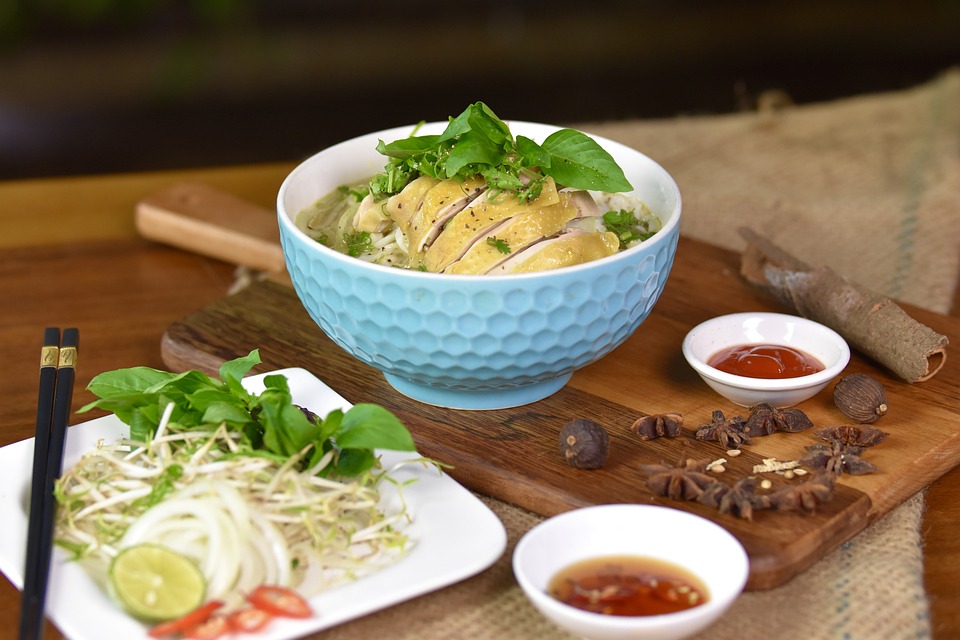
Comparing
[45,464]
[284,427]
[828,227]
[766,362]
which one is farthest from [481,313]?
[828,227]

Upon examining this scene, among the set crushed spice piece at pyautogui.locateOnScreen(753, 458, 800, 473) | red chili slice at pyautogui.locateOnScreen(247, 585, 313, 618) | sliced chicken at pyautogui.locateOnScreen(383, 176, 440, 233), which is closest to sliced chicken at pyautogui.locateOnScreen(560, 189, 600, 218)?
sliced chicken at pyautogui.locateOnScreen(383, 176, 440, 233)

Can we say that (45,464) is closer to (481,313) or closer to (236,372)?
(236,372)

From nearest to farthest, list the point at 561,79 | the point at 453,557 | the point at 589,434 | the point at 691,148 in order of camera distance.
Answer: the point at 453,557 → the point at 589,434 → the point at 691,148 → the point at 561,79

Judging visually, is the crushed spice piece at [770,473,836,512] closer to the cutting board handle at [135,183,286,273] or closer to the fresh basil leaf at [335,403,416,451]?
the fresh basil leaf at [335,403,416,451]

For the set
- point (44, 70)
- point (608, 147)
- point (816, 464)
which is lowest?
point (44, 70)

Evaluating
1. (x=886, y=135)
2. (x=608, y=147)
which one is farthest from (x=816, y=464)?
(x=886, y=135)

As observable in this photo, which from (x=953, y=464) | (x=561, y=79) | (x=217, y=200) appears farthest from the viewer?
(x=561, y=79)

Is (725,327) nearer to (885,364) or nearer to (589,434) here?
(885,364)
